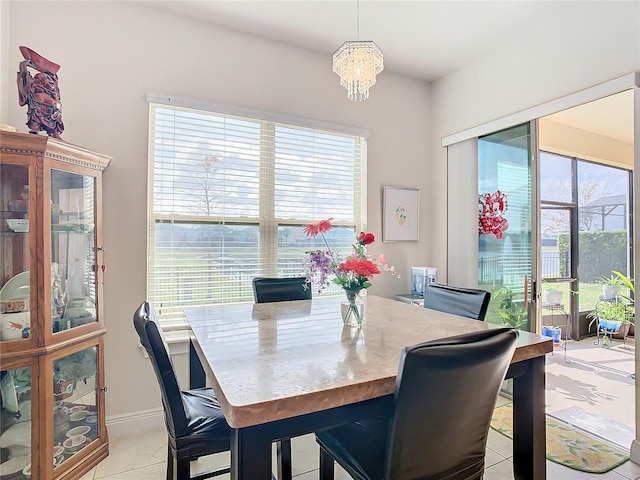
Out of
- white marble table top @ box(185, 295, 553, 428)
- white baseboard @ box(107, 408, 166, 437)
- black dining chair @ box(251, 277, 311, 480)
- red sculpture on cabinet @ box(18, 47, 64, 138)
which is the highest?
red sculpture on cabinet @ box(18, 47, 64, 138)

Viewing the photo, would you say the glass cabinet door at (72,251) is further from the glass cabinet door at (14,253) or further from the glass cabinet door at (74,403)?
the glass cabinet door at (74,403)

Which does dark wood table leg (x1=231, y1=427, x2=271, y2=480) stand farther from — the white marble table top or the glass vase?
the glass vase

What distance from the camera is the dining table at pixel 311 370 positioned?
0.89m

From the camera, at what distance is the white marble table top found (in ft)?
2.88

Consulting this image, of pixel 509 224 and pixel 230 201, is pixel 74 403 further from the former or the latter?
pixel 509 224

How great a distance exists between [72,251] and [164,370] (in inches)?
51.2

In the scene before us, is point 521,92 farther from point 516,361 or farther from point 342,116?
point 516,361

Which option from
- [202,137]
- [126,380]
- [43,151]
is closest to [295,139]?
[202,137]

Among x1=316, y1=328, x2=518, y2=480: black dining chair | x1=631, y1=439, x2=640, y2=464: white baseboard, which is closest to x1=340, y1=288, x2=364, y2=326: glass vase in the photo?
x1=316, y1=328, x2=518, y2=480: black dining chair

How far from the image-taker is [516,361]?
131cm

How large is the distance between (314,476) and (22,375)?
64.9 inches

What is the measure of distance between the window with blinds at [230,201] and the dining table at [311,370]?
80 cm

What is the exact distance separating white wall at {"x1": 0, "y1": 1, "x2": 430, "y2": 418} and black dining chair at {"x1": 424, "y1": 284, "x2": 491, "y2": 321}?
78.1 inches

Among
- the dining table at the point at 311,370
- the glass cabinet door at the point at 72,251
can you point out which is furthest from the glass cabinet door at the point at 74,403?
the dining table at the point at 311,370
